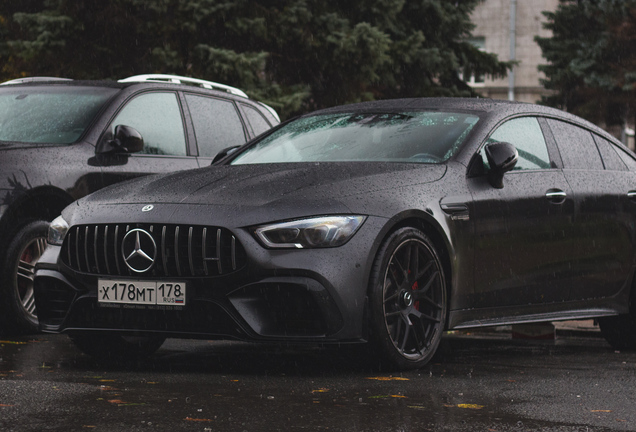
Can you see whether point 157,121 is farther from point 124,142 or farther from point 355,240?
point 355,240

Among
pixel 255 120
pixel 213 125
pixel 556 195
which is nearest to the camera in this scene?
pixel 556 195

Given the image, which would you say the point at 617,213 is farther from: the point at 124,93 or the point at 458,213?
the point at 124,93

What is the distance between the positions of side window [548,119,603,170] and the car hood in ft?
5.01

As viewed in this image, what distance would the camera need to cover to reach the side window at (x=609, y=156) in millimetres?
8492

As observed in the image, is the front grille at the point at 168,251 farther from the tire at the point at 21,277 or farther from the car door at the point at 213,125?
the car door at the point at 213,125

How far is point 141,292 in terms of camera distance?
6.16m

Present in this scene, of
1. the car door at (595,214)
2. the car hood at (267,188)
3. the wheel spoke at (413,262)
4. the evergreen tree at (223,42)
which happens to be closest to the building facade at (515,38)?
the evergreen tree at (223,42)

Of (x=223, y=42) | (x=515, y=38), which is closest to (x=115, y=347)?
(x=223, y=42)

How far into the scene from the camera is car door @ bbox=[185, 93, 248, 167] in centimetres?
991

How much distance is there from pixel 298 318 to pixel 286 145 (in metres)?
1.89

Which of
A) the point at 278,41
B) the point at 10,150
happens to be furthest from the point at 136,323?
the point at 278,41

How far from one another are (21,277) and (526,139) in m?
3.58

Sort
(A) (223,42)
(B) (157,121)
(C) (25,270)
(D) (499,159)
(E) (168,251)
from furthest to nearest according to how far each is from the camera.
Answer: (A) (223,42) < (B) (157,121) < (C) (25,270) < (D) (499,159) < (E) (168,251)

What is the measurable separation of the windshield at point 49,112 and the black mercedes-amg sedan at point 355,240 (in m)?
1.59
